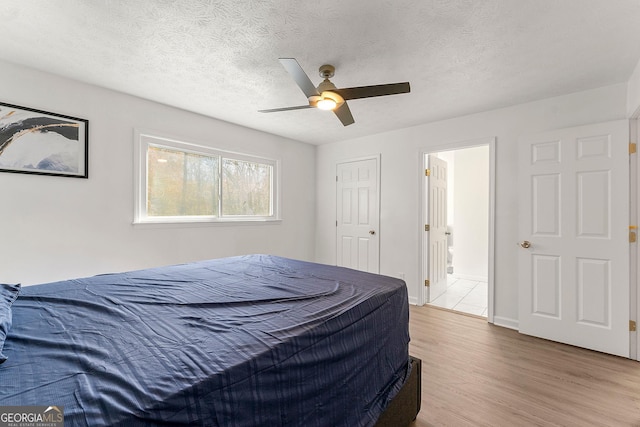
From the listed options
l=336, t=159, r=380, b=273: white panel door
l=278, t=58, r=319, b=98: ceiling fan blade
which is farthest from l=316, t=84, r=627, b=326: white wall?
l=278, t=58, r=319, b=98: ceiling fan blade

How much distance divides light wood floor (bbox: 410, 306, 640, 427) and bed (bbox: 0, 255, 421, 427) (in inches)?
16.4

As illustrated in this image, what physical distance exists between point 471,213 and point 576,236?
257 cm

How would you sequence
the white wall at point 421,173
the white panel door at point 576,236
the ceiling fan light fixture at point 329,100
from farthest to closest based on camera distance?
the white wall at point 421,173 → the white panel door at point 576,236 → the ceiling fan light fixture at point 329,100

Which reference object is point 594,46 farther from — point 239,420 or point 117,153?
point 117,153

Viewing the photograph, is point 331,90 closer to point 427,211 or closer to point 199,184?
point 199,184

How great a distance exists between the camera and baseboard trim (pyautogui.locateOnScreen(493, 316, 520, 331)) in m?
2.96

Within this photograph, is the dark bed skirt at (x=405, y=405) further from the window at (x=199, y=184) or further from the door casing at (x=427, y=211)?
the window at (x=199, y=184)

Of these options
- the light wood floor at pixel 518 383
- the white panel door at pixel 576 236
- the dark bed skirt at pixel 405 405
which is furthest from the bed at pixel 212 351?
the white panel door at pixel 576 236

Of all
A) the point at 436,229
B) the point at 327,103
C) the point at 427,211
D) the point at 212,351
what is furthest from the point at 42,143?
the point at 436,229

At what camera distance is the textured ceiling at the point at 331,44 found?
1.60m

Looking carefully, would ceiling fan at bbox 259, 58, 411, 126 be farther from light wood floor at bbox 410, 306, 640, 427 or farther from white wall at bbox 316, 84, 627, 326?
light wood floor at bbox 410, 306, 640, 427

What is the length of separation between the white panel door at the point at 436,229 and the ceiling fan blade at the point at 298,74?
7.95ft

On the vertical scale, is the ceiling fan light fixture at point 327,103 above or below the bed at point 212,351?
above

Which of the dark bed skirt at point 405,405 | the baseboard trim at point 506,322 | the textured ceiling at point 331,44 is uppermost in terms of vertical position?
the textured ceiling at point 331,44
